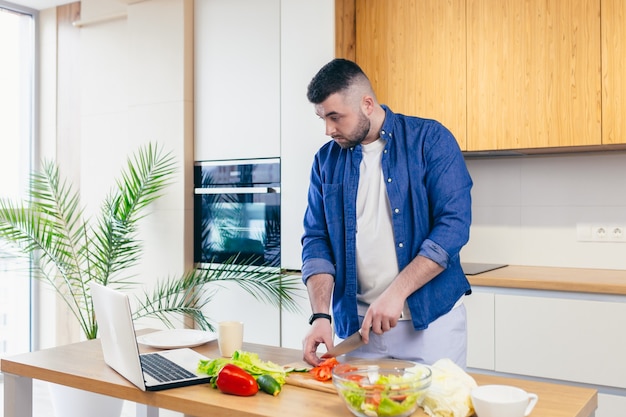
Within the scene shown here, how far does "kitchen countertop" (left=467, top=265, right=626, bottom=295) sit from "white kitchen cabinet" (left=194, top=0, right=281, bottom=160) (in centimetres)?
128

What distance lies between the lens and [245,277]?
3580mm

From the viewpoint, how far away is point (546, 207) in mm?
3316

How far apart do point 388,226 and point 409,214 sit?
7 cm

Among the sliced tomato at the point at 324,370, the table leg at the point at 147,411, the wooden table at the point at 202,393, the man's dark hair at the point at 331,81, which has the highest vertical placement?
the man's dark hair at the point at 331,81

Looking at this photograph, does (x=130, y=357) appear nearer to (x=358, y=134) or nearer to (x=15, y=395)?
(x=15, y=395)

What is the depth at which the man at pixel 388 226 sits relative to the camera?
1.89 metres

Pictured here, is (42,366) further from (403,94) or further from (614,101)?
(614,101)

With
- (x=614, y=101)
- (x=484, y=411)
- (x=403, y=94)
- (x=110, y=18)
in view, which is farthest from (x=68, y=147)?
(x=484, y=411)

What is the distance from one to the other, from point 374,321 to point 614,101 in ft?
5.65

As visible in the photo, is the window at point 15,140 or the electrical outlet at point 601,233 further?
the window at point 15,140

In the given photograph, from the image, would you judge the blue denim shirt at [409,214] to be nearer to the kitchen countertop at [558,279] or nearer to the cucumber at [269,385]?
the cucumber at [269,385]

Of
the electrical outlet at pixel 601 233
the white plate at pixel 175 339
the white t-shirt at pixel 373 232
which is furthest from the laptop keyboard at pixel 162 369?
the electrical outlet at pixel 601 233

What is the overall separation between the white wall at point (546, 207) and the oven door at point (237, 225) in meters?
1.02

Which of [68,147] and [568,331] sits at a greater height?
[68,147]
